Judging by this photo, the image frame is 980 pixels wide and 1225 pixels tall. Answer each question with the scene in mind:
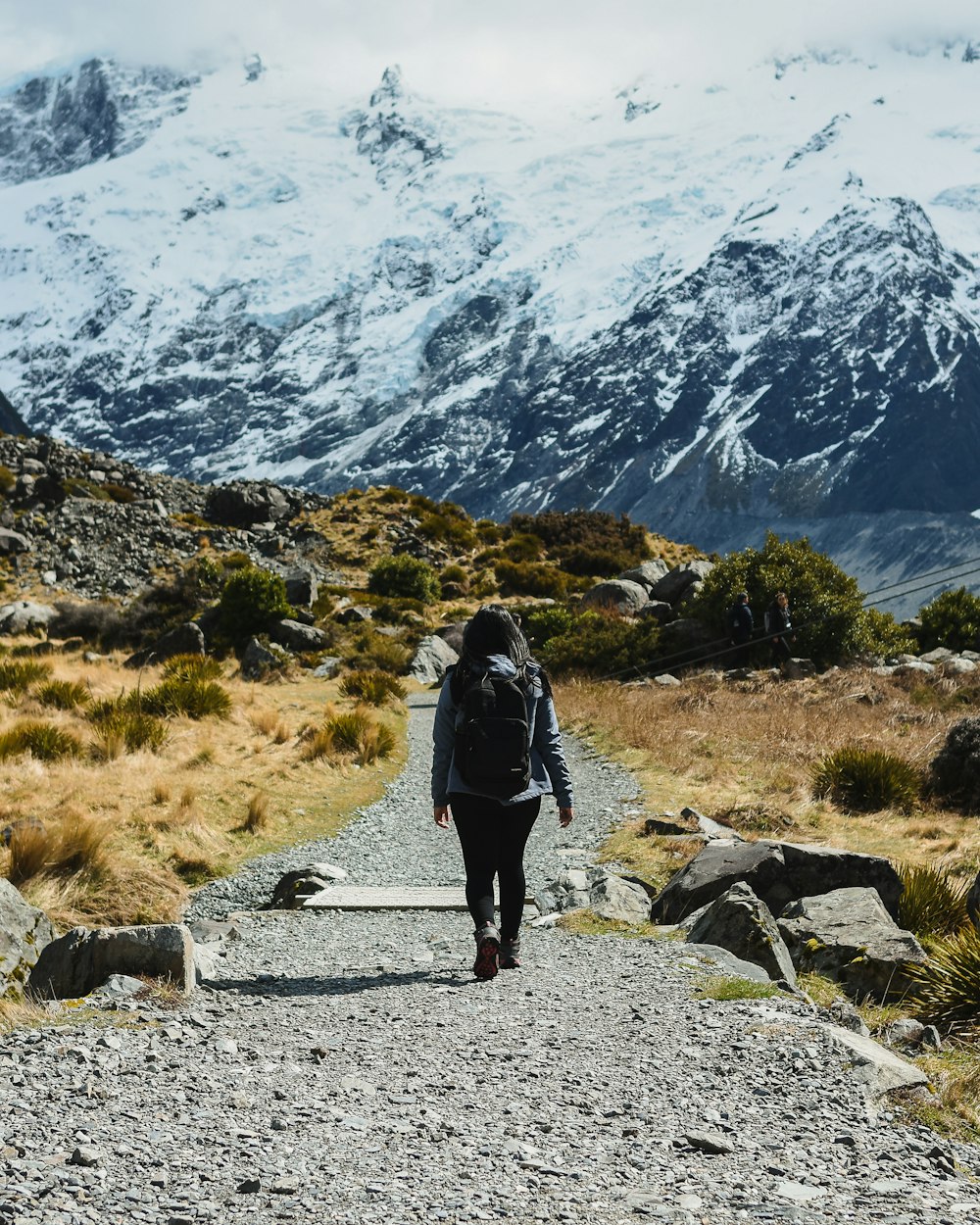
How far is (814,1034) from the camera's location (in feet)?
16.0

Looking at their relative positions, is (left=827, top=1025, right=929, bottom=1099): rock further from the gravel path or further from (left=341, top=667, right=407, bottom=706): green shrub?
(left=341, top=667, right=407, bottom=706): green shrub

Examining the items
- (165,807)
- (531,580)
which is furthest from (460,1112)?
(531,580)

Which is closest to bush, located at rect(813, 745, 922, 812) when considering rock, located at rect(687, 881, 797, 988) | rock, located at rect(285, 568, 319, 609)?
rock, located at rect(687, 881, 797, 988)

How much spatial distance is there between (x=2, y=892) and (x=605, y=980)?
3517 mm

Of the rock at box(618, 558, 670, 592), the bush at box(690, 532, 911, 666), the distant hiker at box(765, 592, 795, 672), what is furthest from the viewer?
the rock at box(618, 558, 670, 592)

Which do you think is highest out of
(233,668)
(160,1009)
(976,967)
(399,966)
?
(160,1009)

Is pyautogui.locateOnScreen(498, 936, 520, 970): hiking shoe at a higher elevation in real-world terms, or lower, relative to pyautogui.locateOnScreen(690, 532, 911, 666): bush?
higher

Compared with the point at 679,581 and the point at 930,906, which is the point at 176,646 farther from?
the point at 930,906

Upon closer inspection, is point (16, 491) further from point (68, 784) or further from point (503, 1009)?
point (503, 1009)

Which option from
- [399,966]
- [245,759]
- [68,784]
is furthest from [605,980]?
[245,759]

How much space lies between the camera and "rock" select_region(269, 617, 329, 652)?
28.6 metres

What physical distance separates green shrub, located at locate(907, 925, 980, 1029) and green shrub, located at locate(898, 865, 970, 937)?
159cm

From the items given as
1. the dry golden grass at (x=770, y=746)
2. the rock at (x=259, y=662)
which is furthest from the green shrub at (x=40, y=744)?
the rock at (x=259, y=662)

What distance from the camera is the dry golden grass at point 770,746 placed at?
10852 millimetres
